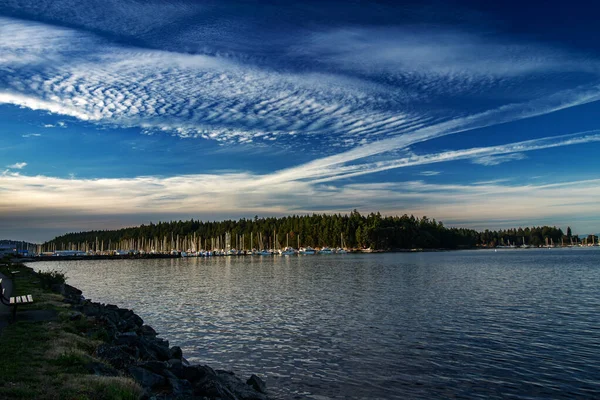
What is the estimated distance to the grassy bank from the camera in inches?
465

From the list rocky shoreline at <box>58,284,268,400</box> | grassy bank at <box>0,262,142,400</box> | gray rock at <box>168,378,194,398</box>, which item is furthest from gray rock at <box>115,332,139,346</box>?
gray rock at <box>168,378,194,398</box>

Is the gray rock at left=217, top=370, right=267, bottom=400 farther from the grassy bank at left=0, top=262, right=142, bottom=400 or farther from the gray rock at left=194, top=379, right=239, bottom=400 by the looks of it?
the grassy bank at left=0, top=262, right=142, bottom=400

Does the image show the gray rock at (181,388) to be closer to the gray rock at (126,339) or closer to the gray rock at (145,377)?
the gray rock at (145,377)

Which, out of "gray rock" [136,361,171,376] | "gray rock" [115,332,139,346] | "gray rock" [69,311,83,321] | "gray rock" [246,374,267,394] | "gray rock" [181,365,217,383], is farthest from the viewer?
"gray rock" [69,311,83,321]

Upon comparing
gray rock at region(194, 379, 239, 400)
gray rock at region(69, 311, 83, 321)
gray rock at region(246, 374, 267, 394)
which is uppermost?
gray rock at region(69, 311, 83, 321)

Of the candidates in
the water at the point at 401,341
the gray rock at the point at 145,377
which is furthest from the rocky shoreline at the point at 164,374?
the water at the point at 401,341

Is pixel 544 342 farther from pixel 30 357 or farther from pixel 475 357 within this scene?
pixel 30 357

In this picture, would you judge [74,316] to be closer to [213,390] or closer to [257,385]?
[257,385]

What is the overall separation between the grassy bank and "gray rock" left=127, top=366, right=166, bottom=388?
1079mm

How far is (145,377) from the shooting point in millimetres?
15055

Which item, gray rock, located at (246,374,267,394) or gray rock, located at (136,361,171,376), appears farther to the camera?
gray rock, located at (246,374,267,394)

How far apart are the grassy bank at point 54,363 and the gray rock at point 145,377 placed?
1079mm

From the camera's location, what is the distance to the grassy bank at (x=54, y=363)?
11.8m

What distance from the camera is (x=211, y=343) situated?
91.2ft
